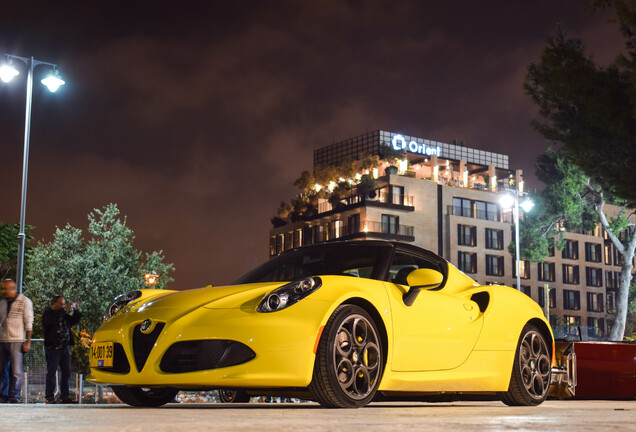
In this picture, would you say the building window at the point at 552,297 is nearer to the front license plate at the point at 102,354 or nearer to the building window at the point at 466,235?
the building window at the point at 466,235

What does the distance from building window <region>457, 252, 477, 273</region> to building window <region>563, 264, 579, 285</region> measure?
12890 millimetres

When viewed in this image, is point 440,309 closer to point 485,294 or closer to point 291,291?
point 485,294

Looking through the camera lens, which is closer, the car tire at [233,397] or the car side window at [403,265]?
the car side window at [403,265]

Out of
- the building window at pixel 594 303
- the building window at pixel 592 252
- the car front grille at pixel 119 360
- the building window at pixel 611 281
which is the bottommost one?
the car front grille at pixel 119 360

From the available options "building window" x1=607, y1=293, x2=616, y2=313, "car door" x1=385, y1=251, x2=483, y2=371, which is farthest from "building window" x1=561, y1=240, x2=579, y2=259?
"car door" x1=385, y1=251, x2=483, y2=371

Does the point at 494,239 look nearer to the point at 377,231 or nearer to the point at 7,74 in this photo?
the point at 377,231

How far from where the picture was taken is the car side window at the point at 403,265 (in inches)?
278

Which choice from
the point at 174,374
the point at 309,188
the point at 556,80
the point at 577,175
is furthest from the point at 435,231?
the point at 174,374

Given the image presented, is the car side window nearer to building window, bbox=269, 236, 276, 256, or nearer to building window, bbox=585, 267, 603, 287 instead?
building window, bbox=585, 267, 603, 287

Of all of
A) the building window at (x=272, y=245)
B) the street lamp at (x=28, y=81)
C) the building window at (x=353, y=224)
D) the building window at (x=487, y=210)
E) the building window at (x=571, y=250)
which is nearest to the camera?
the street lamp at (x=28, y=81)

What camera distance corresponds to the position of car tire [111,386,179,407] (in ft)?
23.2

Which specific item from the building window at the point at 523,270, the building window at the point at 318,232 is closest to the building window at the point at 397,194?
the building window at the point at 318,232

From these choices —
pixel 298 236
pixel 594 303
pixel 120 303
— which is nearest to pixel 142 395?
pixel 120 303

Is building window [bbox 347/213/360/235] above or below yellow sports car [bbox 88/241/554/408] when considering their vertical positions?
above
